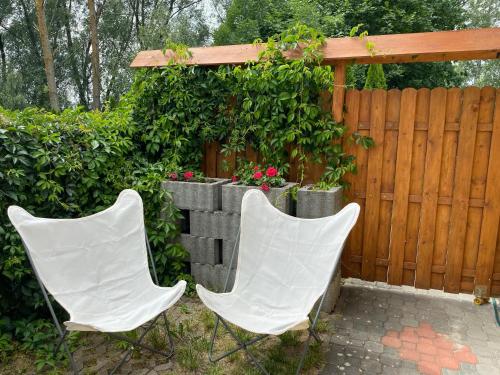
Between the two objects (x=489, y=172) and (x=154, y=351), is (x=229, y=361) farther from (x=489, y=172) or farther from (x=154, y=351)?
(x=489, y=172)

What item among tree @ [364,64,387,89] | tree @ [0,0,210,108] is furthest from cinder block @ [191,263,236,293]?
tree @ [0,0,210,108]

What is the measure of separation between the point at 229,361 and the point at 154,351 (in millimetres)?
499

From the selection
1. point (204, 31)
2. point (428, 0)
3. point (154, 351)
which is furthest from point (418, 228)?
point (204, 31)

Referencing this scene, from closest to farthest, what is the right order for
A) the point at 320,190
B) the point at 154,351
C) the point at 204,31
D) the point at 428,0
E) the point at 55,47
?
the point at 154,351 < the point at 320,190 < the point at 428,0 < the point at 204,31 < the point at 55,47

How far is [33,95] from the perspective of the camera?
16.6m

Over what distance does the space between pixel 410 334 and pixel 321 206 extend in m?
1.15

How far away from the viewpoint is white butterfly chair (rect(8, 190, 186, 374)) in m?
2.25

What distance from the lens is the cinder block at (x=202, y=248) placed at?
341 cm

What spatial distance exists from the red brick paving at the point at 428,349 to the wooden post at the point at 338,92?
6.06 feet

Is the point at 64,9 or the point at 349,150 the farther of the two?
the point at 64,9

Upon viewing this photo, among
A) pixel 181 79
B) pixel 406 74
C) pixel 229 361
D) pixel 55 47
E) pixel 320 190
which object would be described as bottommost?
pixel 229 361

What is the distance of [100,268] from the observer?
2609 mm

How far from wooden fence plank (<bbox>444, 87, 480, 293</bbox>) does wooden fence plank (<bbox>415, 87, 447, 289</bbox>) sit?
5.7 inches

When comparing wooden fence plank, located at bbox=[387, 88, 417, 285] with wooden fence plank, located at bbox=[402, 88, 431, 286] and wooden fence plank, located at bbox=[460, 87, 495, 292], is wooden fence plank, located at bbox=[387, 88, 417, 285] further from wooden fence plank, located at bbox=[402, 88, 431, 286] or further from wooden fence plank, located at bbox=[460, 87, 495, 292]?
wooden fence plank, located at bbox=[460, 87, 495, 292]
